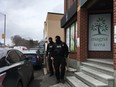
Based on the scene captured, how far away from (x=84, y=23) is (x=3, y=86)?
690 centimetres

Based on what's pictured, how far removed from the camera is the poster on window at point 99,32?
36.8 feet

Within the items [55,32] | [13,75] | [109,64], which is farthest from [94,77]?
[55,32]

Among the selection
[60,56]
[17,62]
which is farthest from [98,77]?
[17,62]

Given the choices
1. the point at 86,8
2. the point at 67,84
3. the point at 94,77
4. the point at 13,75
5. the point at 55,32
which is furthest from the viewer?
the point at 55,32

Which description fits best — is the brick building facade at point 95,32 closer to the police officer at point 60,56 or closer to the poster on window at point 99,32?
the poster on window at point 99,32

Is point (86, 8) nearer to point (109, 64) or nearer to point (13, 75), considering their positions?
point (109, 64)

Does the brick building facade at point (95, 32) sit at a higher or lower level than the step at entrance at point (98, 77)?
higher

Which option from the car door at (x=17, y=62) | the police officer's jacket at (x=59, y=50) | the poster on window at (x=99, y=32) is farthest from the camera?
the poster on window at (x=99, y=32)

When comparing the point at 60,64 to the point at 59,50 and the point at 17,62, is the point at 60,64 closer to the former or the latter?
the point at 59,50

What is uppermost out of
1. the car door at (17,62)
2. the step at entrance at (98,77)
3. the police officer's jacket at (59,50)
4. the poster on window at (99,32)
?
the poster on window at (99,32)

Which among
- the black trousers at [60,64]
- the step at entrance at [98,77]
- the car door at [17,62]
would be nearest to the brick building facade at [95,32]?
the step at entrance at [98,77]

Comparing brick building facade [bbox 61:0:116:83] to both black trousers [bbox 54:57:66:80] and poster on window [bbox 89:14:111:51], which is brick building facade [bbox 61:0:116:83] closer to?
poster on window [bbox 89:14:111:51]

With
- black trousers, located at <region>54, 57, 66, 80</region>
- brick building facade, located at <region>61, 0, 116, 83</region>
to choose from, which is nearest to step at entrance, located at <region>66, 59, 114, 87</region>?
black trousers, located at <region>54, 57, 66, 80</region>

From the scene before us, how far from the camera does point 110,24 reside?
36.5 feet
